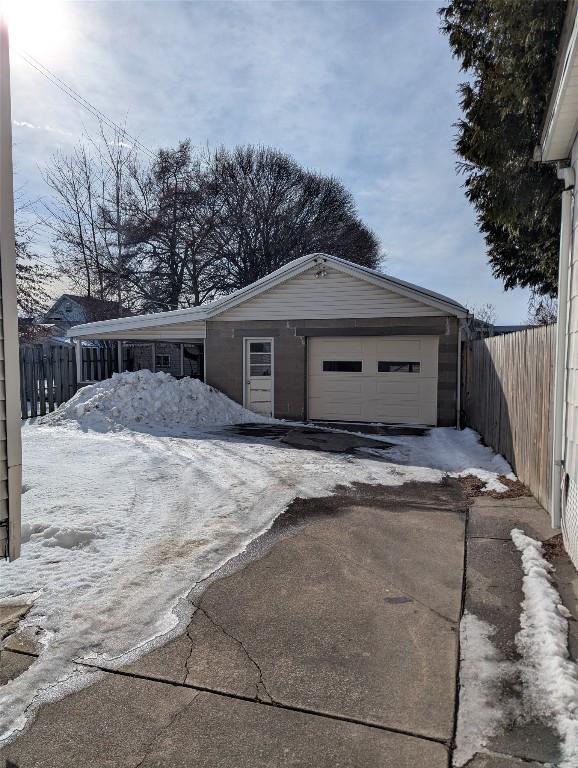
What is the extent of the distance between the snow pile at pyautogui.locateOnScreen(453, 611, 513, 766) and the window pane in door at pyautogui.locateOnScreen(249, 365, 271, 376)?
37.3ft

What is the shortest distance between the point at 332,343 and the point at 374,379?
147 centimetres

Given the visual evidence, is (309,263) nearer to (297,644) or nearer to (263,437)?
(263,437)

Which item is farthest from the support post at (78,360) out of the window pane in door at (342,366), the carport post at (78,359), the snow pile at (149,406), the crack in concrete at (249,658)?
the crack in concrete at (249,658)

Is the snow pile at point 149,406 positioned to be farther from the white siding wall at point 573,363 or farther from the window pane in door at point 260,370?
the white siding wall at point 573,363

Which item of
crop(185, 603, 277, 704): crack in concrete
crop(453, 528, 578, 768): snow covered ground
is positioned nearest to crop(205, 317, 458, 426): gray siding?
crop(453, 528, 578, 768): snow covered ground

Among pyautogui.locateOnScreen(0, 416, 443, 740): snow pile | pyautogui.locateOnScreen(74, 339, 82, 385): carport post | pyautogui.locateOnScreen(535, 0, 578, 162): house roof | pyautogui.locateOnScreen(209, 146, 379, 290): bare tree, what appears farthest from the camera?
pyautogui.locateOnScreen(209, 146, 379, 290): bare tree

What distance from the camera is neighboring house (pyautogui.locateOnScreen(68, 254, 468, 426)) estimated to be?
507 inches

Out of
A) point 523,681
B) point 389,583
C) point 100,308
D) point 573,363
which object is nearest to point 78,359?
point 100,308

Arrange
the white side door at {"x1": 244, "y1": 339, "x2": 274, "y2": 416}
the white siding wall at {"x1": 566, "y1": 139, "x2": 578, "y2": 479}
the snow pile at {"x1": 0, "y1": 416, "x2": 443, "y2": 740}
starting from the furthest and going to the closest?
the white side door at {"x1": 244, "y1": 339, "x2": 274, "y2": 416} < the white siding wall at {"x1": 566, "y1": 139, "x2": 578, "y2": 479} < the snow pile at {"x1": 0, "y1": 416, "x2": 443, "y2": 740}

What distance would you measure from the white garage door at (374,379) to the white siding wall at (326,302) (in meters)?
0.67

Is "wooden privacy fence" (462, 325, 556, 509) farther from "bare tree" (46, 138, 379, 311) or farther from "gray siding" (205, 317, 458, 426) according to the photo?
"bare tree" (46, 138, 379, 311)

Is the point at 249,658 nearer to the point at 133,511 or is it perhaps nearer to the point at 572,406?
the point at 133,511

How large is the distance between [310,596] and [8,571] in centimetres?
241

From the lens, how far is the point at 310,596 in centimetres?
395
